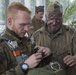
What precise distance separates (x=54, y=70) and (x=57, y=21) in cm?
108

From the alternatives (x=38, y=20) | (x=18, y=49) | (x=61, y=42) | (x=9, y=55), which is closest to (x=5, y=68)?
(x=9, y=55)

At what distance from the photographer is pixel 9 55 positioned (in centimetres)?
182

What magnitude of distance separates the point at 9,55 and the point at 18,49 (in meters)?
0.11

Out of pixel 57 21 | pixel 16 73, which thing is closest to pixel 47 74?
pixel 16 73

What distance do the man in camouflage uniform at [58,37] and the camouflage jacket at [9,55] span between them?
2.71 ft

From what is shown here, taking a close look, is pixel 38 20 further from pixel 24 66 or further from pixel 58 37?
pixel 24 66

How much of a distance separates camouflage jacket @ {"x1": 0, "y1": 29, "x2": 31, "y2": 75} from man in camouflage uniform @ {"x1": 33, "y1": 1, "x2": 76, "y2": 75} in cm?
83

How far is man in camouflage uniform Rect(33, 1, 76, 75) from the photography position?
2.73 m

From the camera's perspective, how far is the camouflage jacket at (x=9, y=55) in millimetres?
1748

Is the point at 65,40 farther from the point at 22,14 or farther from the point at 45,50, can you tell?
the point at 22,14

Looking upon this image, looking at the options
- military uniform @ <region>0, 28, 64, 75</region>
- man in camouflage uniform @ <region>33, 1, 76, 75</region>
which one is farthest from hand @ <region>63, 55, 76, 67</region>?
military uniform @ <region>0, 28, 64, 75</region>

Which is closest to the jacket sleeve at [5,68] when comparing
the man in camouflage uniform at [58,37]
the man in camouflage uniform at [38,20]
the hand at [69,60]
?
the hand at [69,60]

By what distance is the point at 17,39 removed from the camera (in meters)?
1.93

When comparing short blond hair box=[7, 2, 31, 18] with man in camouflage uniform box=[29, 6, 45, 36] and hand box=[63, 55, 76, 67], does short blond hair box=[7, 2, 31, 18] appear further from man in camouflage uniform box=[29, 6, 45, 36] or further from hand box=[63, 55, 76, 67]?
man in camouflage uniform box=[29, 6, 45, 36]
